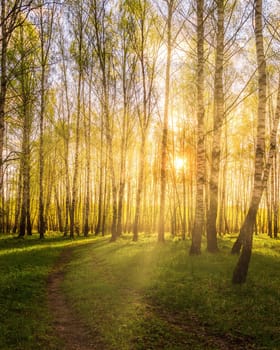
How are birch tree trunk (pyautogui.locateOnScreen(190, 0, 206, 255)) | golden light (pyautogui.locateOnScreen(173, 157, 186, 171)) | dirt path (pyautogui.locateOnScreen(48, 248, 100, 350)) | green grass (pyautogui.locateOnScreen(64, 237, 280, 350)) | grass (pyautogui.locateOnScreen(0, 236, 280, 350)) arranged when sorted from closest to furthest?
dirt path (pyautogui.locateOnScreen(48, 248, 100, 350)) < grass (pyautogui.locateOnScreen(0, 236, 280, 350)) < green grass (pyautogui.locateOnScreen(64, 237, 280, 350)) < birch tree trunk (pyautogui.locateOnScreen(190, 0, 206, 255)) < golden light (pyautogui.locateOnScreen(173, 157, 186, 171))

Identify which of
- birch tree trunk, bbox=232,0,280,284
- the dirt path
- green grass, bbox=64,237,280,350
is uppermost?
birch tree trunk, bbox=232,0,280,284

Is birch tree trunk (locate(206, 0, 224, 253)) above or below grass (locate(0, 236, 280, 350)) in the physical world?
above

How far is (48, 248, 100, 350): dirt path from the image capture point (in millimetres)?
5977

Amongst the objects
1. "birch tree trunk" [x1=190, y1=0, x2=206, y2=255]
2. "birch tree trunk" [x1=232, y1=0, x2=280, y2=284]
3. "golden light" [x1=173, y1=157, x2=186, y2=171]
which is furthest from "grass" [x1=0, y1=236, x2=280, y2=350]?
"golden light" [x1=173, y1=157, x2=186, y2=171]

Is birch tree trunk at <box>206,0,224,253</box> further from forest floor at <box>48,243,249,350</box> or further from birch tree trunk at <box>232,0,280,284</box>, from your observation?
forest floor at <box>48,243,249,350</box>

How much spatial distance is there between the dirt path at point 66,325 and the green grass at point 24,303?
200 mm

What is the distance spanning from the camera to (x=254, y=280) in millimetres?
9188

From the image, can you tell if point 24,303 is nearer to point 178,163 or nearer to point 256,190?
point 256,190

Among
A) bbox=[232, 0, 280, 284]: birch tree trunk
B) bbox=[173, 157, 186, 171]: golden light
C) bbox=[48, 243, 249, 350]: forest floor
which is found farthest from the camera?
bbox=[173, 157, 186, 171]: golden light

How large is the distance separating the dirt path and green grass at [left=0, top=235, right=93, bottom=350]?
0.20 meters

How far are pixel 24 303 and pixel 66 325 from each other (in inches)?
73.0

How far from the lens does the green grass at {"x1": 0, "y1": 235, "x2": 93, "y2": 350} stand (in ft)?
19.4

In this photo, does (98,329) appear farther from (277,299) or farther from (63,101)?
(63,101)

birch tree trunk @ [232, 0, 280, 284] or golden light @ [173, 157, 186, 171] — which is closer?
birch tree trunk @ [232, 0, 280, 284]
